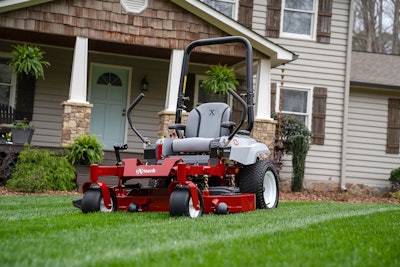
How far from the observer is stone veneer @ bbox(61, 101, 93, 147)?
12266mm

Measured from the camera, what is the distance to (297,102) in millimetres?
16078

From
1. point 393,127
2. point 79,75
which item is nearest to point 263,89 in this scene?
point 79,75

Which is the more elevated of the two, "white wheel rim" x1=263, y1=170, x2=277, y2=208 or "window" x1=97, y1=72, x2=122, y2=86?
"window" x1=97, y1=72, x2=122, y2=86

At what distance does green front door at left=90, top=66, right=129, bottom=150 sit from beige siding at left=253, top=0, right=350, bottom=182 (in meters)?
4.09

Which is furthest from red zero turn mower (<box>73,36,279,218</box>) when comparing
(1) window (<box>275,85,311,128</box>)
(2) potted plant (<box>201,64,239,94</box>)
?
(1) window (<box>275,85,311,128</box>)

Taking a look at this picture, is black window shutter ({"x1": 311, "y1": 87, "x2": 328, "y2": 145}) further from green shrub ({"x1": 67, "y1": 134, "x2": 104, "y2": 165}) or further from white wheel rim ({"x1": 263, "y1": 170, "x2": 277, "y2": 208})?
white wheel rim ({"x1": 263, "y1": 170, "x2": 277, "y2": 208})

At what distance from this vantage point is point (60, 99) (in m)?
14.4

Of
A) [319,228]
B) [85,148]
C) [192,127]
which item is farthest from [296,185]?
[319,228]

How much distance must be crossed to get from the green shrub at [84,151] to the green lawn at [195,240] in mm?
5236

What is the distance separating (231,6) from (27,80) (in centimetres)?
519

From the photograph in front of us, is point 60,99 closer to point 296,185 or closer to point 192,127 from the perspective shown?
point 296,185

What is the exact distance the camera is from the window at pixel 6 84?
13.9 meters

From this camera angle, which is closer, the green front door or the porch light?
the green front door

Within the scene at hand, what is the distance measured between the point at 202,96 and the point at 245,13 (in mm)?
2283
